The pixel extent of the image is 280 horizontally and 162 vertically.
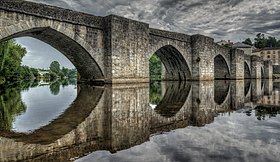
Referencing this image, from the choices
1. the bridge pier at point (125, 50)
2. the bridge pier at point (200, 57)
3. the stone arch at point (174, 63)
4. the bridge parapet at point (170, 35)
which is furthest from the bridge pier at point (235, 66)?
the bridge pier at point (125, 50)

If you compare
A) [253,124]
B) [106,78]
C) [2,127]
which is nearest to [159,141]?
[253,124]

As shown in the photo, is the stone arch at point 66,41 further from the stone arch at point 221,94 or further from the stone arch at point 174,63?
the stone arch at point 174,63

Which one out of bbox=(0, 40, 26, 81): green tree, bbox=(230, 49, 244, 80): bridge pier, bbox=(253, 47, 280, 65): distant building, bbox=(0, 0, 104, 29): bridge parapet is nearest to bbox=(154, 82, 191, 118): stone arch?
bbox=(0, 0, 104, 29): bridge parapet

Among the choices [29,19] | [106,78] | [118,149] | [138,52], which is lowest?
[118,149]

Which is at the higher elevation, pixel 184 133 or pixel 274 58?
pixel 274 58

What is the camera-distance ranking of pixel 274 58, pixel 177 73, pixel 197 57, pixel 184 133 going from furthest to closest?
pixel 274 58 < pixel 177 73 < pixel 197 57 < pixel 184 133

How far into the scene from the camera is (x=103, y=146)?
3.36m

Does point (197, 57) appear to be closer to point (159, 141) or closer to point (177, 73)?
point (177, 73)

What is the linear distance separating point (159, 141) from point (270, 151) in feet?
4.93

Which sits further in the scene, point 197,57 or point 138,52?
point 197,57

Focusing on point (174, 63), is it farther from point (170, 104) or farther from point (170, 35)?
point (170, 104)

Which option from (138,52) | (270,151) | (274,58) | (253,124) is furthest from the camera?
(274,58)

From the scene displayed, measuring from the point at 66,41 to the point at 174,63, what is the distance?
15.0 m

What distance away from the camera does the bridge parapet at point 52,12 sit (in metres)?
12.6
